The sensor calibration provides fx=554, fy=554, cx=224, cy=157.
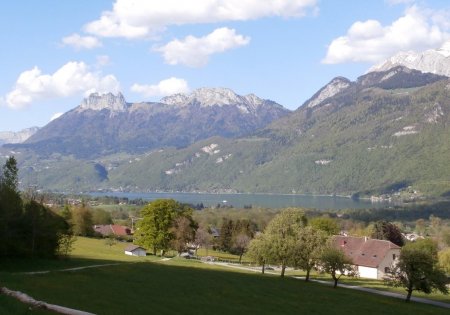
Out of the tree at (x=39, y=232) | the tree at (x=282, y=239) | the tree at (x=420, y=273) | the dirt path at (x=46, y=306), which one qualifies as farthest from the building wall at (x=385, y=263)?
the dirt path at (x=46, y=306)

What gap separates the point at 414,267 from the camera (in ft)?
187

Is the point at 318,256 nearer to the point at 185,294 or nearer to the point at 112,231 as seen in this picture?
the point at 185,294

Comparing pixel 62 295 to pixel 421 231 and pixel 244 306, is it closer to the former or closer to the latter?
pixel 244 306

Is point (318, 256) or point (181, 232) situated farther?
point (181, 232)

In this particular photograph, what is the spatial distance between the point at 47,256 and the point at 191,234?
132 ft

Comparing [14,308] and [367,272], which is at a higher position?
[14,308]

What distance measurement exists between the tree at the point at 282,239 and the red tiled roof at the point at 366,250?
21181 mm

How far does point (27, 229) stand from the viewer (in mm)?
51219

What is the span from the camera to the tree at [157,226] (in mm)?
87062

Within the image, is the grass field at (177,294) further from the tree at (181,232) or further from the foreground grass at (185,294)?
the tree at (181,232)

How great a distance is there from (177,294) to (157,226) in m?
48.7

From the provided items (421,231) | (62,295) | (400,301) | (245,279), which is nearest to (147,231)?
(245,279)

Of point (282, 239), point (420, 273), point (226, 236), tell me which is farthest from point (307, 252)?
point (226, 236)

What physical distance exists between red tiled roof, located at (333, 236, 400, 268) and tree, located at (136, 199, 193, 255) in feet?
88.9
